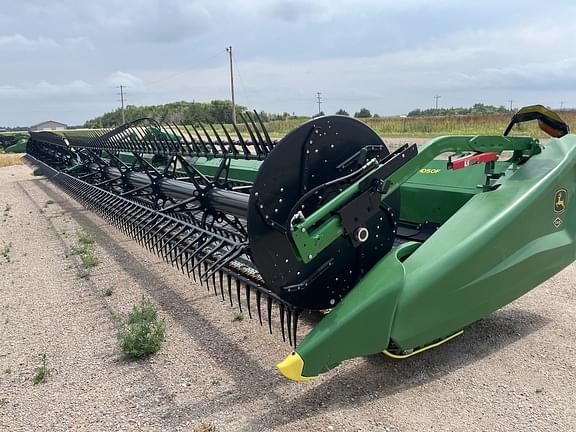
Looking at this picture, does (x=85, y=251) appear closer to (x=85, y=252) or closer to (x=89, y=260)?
(x=85, y=252)

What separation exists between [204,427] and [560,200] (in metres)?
2.69

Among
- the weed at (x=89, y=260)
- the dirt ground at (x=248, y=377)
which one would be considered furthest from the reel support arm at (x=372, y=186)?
the weed at (x=89, y=260)

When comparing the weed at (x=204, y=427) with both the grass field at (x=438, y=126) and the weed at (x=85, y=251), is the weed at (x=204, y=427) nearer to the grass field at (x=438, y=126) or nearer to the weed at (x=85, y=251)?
the weed at (x=85, y=251)

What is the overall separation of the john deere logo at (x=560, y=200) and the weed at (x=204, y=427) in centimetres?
258

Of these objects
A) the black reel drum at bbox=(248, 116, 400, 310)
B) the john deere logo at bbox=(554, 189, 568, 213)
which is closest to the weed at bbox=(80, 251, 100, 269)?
the black reel drum at bbox=(248, 116, 400, 310)

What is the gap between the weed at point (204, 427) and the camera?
8.86 ft

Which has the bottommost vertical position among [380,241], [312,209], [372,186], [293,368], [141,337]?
[141,337]

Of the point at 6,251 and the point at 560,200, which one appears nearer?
the point at 560,200

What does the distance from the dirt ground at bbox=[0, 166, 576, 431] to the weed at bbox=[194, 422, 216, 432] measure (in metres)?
0.03

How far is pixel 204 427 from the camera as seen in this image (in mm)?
2719

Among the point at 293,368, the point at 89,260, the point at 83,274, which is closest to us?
the point at 293,368

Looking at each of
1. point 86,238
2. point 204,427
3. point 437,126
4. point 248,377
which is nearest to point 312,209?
point 248,377

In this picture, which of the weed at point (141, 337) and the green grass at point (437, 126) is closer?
the weed at point (141, 337)

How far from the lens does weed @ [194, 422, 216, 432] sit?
8.86 feet
